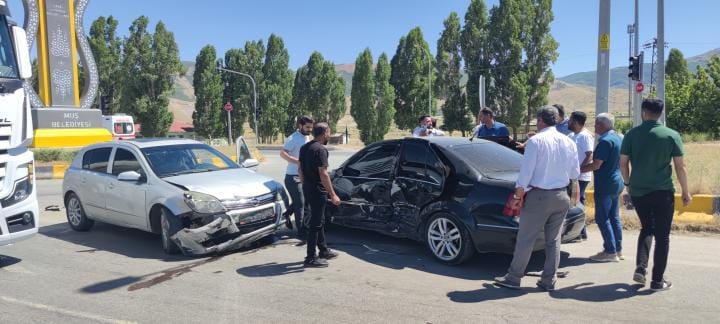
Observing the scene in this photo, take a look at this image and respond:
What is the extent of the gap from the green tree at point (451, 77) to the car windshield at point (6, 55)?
1453 inches

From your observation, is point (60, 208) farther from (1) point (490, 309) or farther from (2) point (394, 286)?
(1) point (490, 309)

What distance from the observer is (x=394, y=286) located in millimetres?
5133

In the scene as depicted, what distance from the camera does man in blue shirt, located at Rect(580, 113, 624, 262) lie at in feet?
18.9

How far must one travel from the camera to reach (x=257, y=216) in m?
6.55

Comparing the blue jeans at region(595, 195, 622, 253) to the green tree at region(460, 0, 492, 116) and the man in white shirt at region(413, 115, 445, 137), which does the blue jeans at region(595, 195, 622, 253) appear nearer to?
the man in white shirt at region(413, 115, 445, 137)

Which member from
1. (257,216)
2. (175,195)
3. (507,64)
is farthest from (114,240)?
(507,64)

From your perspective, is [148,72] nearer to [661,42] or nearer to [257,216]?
[661,42]

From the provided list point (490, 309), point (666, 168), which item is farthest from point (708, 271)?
point (490, 309)

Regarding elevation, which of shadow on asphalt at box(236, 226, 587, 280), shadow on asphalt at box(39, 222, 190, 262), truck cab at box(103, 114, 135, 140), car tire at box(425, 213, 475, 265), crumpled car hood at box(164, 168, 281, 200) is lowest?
shadow on asphalt at box(39, 222, 190, 262)

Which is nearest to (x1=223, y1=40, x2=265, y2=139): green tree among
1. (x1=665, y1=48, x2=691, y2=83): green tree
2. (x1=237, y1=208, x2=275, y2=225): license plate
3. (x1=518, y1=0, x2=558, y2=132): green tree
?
(x1=518, y1=0, x2=558, y2=132): green tree

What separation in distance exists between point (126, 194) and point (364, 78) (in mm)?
39303

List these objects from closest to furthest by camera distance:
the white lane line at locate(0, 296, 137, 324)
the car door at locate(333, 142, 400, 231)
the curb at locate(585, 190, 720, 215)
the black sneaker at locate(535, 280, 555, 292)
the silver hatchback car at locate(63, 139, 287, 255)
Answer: the white lane line at locate(0, 296, 137, 324), the black sneaker at locate(535, 280, 555, 292), the silver hatchback car at locate(63, 139, 287, 255), the car door at locate(333, 142, 400, 231), the curb at locate(585, 190, 720, 215)

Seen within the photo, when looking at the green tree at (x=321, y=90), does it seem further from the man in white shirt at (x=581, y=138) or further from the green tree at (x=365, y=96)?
the man in white shirt at (x=581, y=138)

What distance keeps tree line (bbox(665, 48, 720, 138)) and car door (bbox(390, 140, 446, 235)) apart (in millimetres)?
34936
